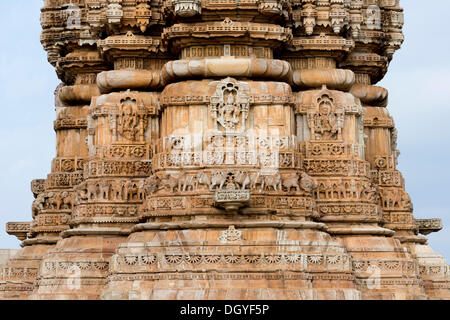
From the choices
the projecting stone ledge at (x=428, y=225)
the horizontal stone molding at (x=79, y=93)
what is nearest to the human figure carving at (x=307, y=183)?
the horizontal stone molding at (x=79, y=93)

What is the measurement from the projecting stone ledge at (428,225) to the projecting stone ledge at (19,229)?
12.7m

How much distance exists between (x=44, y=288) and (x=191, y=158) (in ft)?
17.6

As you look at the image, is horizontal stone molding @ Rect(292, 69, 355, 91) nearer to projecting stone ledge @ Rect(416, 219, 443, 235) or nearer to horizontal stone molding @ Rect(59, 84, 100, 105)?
horizontal stone molding @ Rect(59, 84, 100, 105)

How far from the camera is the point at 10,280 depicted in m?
47.6

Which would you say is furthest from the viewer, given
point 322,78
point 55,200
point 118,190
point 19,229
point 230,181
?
point 19,229

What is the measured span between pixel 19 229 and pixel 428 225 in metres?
13.3

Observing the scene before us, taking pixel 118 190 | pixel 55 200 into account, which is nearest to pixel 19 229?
pixel 55 200

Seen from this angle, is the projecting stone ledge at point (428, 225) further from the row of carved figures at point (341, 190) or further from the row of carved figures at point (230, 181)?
the row of carved figures at point (230, 181)

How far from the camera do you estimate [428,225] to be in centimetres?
4978

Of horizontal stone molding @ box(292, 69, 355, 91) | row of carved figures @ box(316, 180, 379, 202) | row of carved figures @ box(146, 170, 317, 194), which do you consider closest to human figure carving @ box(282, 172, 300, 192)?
row of carved figures @ box(146, 170, 317, 194)

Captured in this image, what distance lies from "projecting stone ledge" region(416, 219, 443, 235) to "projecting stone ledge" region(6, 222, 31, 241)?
499 inches

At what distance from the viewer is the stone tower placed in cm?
4081

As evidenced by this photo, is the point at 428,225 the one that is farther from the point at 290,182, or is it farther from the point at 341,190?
the point at 290,182
